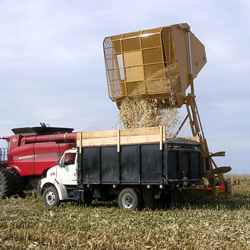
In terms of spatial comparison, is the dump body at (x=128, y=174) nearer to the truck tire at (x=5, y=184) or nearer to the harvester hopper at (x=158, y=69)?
the harvester hopper at (x=158, y=69)

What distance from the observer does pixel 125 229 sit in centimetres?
870

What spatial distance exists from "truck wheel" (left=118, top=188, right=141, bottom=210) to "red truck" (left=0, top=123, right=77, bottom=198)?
4.18 metres

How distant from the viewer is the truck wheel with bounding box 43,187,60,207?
44.5ft

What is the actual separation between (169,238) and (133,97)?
7.29m

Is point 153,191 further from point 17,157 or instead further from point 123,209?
point 17,157

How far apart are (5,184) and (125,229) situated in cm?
868

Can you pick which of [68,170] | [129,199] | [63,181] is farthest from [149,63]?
[63,181]

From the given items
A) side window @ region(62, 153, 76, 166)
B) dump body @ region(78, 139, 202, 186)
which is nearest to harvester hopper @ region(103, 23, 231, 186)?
dump body @ region(78, 139, 202, 186)

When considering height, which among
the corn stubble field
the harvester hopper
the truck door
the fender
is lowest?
the corn stubble field

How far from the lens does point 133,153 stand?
12164mm

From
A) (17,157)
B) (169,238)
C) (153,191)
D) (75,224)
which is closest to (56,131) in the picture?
(17,157)

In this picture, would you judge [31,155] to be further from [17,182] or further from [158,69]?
[158,69]

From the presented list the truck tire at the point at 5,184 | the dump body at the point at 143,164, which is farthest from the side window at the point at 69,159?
the truck tire at the point at 5,184

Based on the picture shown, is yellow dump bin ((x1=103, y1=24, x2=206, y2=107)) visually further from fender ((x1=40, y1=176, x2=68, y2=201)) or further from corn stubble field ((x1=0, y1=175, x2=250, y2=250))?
corn stubble field ((x1=0, y1=175, x2=250, y2=250))
